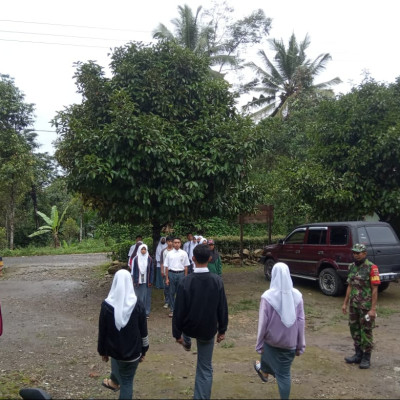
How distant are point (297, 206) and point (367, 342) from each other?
8171 millimetres

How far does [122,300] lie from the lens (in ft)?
13.0

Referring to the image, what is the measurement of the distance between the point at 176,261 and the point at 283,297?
181 inches

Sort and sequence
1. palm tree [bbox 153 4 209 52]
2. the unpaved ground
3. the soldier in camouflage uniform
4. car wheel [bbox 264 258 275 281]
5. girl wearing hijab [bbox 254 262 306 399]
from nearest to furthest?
girl wearing hijab [bbox 254 262 306 399]
the unpaved ground
the soldier in camouflage uniform
car wheel [bbox 264 258 275 281]
palm tree [bbox 153 4 209 52]

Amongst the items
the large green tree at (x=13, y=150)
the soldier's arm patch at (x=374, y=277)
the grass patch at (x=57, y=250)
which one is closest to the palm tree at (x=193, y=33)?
the large green tree at (x=13, y=150)

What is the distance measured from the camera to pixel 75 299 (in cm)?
1068

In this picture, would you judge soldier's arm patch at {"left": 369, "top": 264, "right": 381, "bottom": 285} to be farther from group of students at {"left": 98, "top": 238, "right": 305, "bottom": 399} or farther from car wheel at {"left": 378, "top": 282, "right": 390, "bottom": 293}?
car wheel at {"left": 378, "top": 282, "right": 390, "bottom": 293}

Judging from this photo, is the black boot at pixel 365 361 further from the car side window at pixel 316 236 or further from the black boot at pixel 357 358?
the car side window at pixel 316 236

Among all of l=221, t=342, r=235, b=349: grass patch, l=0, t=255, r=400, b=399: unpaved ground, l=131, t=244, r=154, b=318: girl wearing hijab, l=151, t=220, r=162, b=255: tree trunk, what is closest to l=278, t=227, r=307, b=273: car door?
l=0, t=255, r=400, b=399: unpaved ground

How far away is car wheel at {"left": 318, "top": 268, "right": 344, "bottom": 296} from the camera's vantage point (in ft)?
33.5

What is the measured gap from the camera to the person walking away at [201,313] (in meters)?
4.20

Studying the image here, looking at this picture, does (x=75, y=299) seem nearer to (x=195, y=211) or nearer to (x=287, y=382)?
(x=195, y=211)

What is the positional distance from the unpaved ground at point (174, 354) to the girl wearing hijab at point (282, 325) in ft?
2.43

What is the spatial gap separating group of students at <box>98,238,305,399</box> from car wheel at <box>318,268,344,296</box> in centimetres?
636

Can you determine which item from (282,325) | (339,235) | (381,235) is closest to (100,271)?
(339,235)
